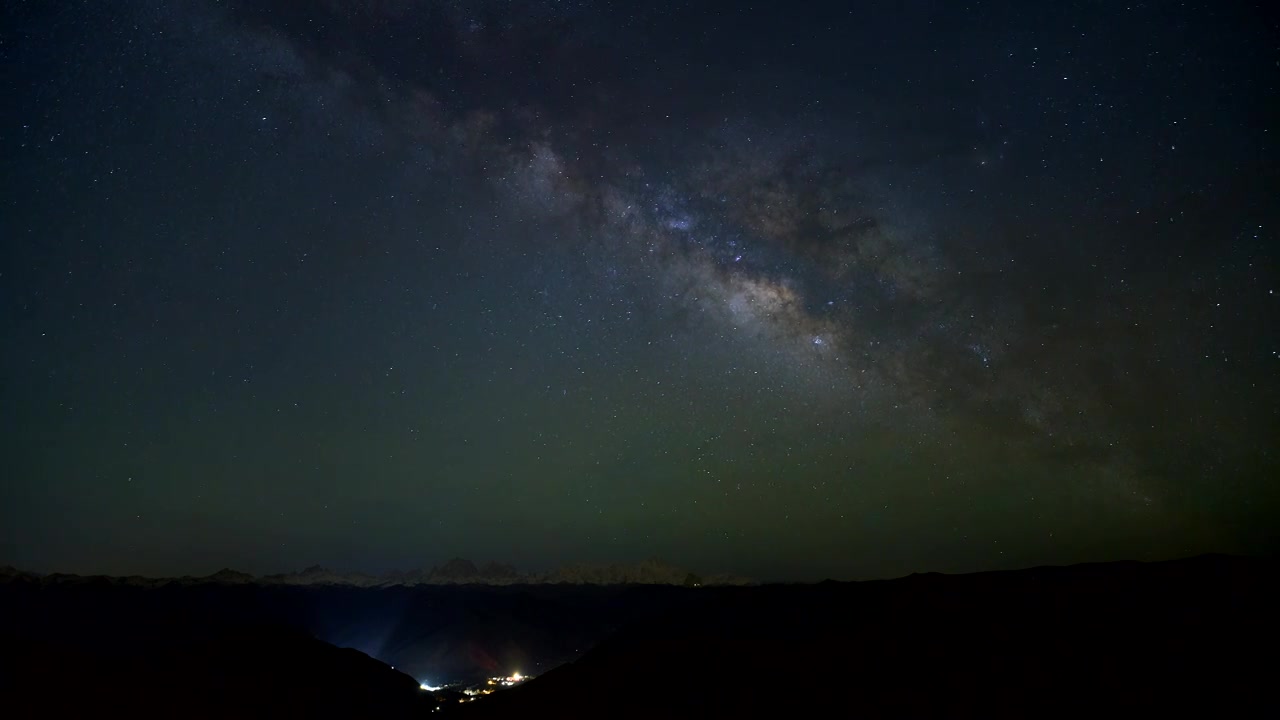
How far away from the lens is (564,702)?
38.3 meters

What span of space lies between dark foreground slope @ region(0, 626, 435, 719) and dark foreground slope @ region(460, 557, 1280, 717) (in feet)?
50.7

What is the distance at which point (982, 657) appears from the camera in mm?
30234

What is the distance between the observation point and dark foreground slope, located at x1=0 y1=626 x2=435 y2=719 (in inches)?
1337

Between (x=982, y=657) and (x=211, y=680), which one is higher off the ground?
A: (x=982, y=657)

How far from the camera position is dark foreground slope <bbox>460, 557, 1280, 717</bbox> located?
24.6 m

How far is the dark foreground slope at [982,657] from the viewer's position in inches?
969

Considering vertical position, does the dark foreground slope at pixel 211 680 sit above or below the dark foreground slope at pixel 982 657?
below

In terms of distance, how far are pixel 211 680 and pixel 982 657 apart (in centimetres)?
4399

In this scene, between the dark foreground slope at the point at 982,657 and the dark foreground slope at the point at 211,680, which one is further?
the dark foreground slope at the point at 211,680

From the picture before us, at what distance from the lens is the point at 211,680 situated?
148 ft

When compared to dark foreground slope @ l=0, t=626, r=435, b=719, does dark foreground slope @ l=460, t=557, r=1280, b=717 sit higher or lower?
higher

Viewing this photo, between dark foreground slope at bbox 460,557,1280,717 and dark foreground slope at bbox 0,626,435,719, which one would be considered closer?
dark foreground slope at bbox 460,557,1280,717

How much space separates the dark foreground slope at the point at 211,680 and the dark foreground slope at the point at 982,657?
1546cm

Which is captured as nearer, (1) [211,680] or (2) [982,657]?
(2) [982,657]
